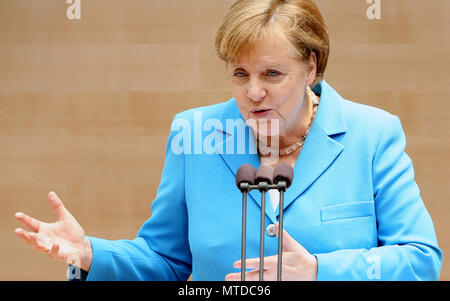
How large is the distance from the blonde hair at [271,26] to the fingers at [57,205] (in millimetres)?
559

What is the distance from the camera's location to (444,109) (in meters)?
3.16

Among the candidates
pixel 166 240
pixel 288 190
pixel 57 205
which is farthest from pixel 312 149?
pixel 57 205

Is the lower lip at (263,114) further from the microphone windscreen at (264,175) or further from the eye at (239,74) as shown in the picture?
the microphone windscreen at (264,175)

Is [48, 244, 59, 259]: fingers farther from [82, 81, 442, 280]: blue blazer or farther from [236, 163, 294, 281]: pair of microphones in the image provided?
[236, 163, 294, 281]: pair of microphones

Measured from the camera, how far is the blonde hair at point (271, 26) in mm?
1744

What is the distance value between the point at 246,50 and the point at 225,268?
1.83 ft

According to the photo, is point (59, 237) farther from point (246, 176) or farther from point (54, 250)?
point (246, 176)

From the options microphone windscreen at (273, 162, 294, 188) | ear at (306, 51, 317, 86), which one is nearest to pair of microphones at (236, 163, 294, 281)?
microphone windscreen at (273, 162, 294, 188)

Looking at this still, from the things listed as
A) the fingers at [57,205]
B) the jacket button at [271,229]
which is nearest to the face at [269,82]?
the jacket button at [271,229]

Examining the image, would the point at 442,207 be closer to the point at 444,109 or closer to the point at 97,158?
the point at 444,109

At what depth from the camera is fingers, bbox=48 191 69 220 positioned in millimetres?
1563

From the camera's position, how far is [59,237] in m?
1.65

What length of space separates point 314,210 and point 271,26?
0.48 meters
